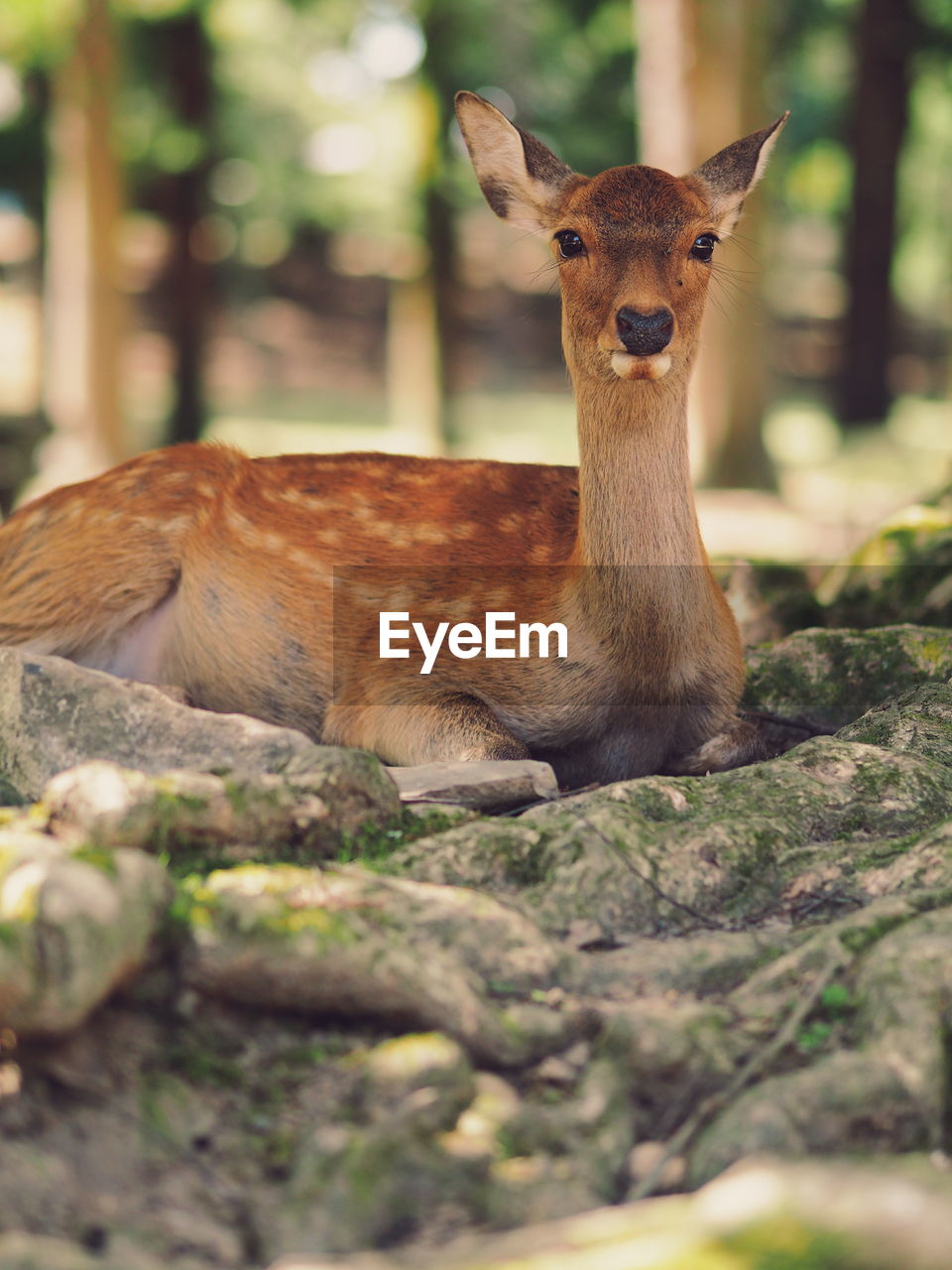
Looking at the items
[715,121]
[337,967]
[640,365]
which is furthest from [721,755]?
[715,121]

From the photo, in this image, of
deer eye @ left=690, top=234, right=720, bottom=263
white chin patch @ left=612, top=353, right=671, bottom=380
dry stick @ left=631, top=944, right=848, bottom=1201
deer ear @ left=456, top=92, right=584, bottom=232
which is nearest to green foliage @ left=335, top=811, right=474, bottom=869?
dry stick @ left=631, top=944, right=848, bottom=1201

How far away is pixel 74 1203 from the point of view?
2.41m

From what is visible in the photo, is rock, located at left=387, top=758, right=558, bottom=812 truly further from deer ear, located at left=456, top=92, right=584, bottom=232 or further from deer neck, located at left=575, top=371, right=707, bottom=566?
deer ear, located at left=456, top=92, right=584, bottom=232

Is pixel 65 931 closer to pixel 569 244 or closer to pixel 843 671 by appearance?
pixel 569 244

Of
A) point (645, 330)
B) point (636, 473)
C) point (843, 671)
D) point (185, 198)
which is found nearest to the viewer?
point (645, 330)

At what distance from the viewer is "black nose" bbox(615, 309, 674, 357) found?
13.7 feet

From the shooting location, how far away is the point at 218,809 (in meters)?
3.25

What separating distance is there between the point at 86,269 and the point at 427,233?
490 cm

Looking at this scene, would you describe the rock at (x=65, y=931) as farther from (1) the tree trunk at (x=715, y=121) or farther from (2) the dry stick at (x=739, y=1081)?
(1) the tree trunk at (x=715, y=121)

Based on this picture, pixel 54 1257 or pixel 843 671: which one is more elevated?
pixel 843 671

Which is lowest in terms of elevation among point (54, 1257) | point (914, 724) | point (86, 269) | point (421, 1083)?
point (54, 1257)

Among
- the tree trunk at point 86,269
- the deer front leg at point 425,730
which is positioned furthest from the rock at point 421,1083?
the tree trunk at point 86,269

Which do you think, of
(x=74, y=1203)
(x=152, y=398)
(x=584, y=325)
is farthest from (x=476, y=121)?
(x=152, y=398)

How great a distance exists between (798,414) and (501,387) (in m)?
5.03
